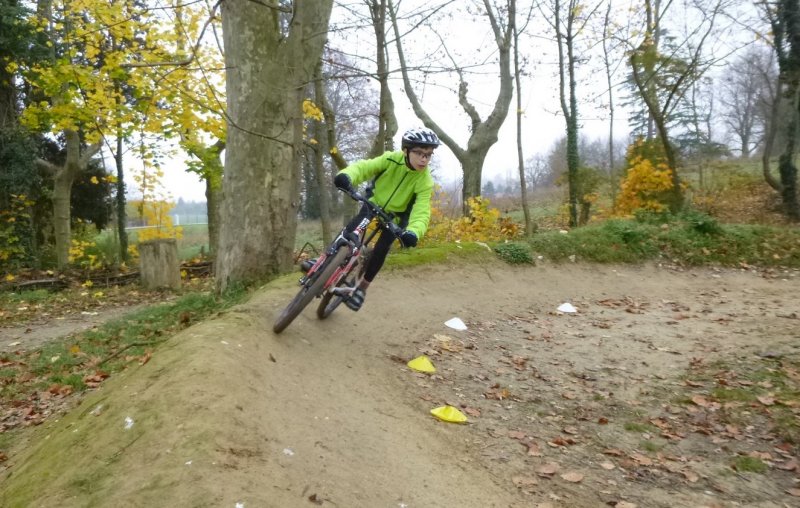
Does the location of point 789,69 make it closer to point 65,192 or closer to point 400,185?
point 400,185

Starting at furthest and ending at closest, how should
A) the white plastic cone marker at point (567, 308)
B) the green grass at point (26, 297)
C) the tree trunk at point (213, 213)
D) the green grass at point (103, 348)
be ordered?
the tree trunk at point (213, 213) → the green grass at point (26, 297) → the white plastic cone marker at point (567, 308) → the green grass at point (103, 348)

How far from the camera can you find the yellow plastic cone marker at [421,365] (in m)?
6.06

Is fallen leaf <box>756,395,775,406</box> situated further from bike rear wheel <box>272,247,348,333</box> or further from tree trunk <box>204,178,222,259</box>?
tree trunk <box>204,178,222,259</box>

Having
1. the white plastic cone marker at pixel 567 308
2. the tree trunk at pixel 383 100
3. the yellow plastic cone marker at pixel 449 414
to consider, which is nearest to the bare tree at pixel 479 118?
the tree trunk at pixel 383 100

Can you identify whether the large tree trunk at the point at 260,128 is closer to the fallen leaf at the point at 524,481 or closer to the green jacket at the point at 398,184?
the green jacket at the point at 398,184

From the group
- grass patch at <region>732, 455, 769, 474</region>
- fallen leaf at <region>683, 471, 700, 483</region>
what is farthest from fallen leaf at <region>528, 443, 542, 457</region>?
grass patch at <region>732, 455, 769, 474</region>

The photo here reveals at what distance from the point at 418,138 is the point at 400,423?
113 inches

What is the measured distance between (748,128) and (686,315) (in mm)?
53381

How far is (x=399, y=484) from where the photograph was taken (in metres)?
3.45

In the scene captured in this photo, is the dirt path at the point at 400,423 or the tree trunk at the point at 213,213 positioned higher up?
the tree trunk at the point at 213,213

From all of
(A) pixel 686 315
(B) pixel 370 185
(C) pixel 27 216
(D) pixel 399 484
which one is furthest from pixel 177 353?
(C) pixel 27 216

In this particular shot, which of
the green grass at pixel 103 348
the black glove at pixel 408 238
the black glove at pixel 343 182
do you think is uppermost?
the black glove at pixel 343 182

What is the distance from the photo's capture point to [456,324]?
8.06 metres

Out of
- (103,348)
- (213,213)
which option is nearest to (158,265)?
(103,348)
